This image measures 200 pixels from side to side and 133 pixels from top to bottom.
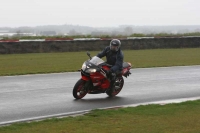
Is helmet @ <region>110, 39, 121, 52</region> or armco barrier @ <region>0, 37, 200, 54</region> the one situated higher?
helmet @ <region>110, 39, 121, 52</region>

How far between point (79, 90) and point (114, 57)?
1.31m

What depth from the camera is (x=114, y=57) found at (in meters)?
12.6

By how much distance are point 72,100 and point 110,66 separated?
1421 mm

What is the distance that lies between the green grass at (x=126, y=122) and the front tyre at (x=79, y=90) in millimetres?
2142

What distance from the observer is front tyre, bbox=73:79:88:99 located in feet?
40.1

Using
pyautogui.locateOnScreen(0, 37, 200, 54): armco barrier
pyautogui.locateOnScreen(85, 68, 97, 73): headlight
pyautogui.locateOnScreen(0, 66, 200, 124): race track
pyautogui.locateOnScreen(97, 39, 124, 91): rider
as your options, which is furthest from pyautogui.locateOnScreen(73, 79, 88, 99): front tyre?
pyautogui.locateOnScreen(0, 37, 200, 54): armco barrier

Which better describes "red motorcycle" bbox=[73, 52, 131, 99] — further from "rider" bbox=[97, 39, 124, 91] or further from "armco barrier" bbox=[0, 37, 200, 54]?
"armco barrier" bbox=[0, 37, 200, 54]

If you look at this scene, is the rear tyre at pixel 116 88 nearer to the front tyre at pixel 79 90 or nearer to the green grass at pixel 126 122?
the front tyre at pixel 79 90

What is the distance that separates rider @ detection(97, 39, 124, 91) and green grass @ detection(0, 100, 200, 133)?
2200 millimetres

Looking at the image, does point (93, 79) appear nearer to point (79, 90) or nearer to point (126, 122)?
point (79, 90)

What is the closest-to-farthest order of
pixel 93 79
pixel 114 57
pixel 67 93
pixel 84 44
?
1. pixel 93 79
2. pixel 114 57
3. pixel 67 93
4. pixel 84 44

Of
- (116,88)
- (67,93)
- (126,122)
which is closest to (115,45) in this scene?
(116,88)

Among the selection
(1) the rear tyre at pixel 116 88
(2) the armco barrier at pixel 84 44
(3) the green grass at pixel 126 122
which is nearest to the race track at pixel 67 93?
(1) the rear tyre at pixel 116 88

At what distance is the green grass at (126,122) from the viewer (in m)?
8.24
